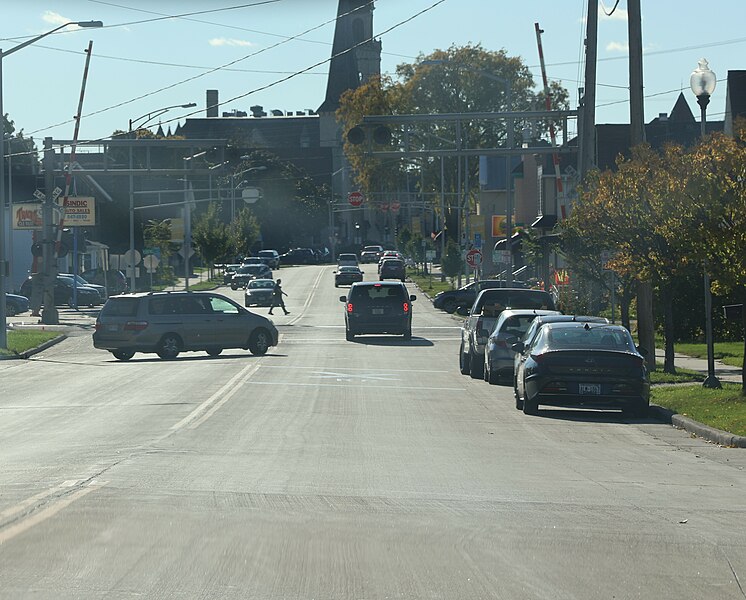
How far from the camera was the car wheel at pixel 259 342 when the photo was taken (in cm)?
3491

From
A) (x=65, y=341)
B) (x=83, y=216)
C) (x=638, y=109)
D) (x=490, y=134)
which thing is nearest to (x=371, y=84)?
(x=490, y=134)

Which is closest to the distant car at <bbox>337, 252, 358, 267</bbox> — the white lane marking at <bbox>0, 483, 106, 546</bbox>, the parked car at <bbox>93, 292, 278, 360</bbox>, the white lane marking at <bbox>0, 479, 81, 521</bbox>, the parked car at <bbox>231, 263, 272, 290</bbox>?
the parked car at <bbox>231, 263, 272, 290</bbox>

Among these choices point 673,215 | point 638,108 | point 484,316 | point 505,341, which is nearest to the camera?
point 673,215

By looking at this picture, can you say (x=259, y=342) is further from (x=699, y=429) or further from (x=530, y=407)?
(x=699, y=429)

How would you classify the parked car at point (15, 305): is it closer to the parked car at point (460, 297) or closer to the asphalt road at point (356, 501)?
the parked car at point (460, 297)

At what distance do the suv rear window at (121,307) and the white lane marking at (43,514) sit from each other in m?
22.4

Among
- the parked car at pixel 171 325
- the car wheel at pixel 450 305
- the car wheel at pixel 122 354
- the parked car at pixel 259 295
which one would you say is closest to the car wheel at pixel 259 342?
the parked car at pixel 171 325

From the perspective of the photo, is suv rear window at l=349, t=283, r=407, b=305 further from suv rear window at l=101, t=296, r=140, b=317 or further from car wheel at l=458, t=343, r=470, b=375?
car wheel at l=458, t=343, r=470, b=375

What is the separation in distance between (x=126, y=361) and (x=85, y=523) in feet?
82.1

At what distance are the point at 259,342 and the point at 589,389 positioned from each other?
16942 millimetres

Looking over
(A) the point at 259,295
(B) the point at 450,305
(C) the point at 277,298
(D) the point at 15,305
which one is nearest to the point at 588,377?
(C) the point at 277,298

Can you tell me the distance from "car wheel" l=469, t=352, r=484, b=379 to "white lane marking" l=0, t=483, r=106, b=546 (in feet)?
55.8

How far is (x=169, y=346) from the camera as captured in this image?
33.8 meters

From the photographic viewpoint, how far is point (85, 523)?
925cm
